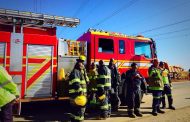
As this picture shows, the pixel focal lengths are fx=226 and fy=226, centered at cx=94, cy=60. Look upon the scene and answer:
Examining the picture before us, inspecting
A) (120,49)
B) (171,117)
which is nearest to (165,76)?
(171,117)

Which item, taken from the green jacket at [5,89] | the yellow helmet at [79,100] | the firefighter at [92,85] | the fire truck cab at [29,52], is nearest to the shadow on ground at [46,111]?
the fire truck cab at [29,52]

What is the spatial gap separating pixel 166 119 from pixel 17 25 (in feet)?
20.7

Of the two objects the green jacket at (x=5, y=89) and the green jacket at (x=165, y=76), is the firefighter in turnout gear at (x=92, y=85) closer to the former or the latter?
the green jacket at (x=165, y=76)

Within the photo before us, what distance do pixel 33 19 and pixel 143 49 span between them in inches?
218

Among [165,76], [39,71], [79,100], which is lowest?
[79,100]

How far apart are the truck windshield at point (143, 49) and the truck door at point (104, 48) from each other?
1.32m

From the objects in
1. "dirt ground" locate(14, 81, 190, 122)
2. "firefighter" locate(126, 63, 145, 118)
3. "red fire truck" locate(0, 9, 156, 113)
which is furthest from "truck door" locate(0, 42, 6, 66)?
"firefighter" locate(126, 63, 145, 118)

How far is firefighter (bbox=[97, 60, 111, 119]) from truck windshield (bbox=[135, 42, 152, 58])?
3.32m

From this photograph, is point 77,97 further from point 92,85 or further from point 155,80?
point 155,80

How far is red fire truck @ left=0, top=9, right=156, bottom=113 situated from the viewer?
7.83 meters

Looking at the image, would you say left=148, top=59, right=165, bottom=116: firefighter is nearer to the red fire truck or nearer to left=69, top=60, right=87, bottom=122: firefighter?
the red fire truck

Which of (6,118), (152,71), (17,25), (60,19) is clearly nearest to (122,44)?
(152,71)

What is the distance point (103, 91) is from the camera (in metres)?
7.94

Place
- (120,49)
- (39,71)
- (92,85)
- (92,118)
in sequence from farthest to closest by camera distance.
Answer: (120,49)
(92,85)
(39,71)
(92,118)
